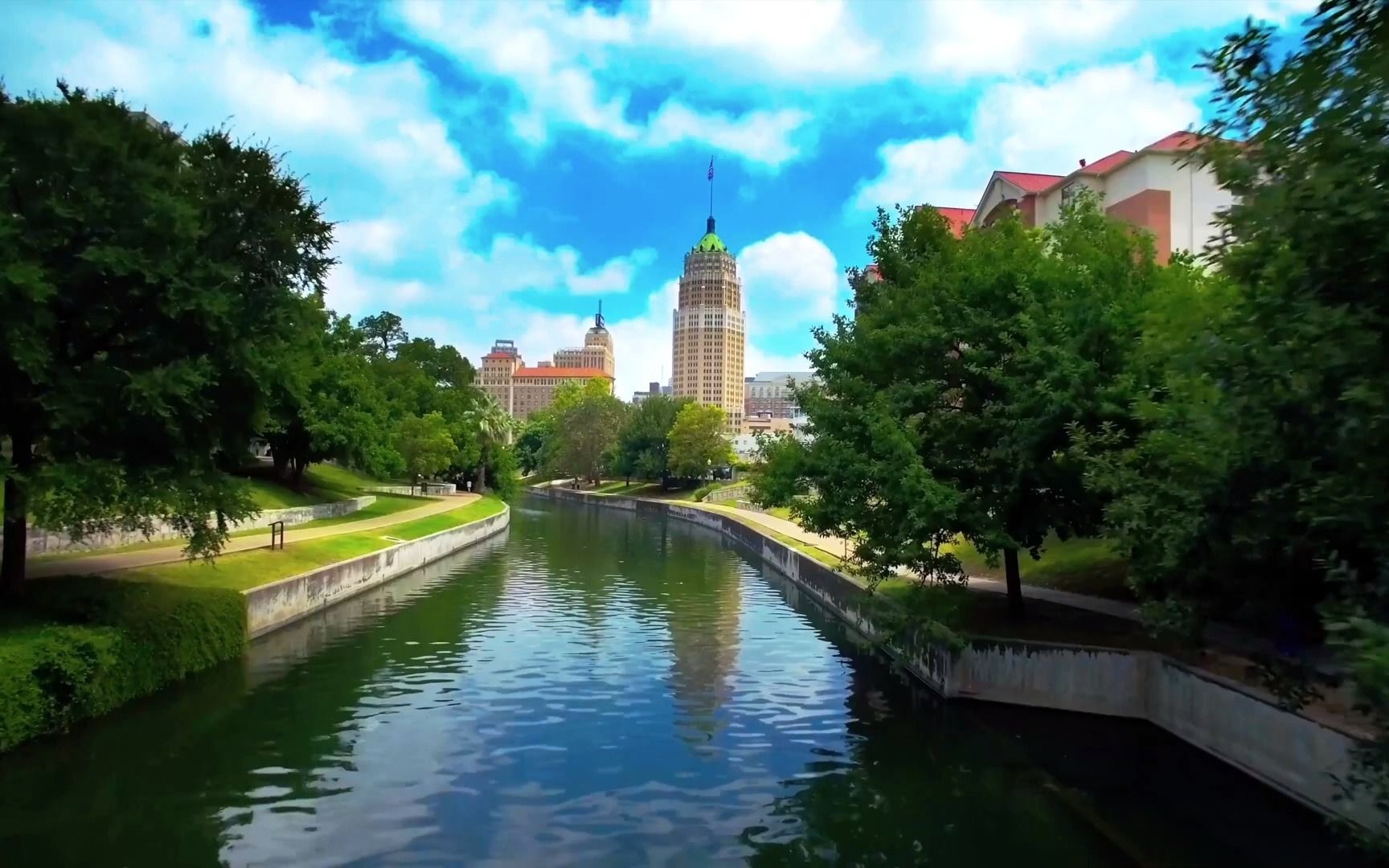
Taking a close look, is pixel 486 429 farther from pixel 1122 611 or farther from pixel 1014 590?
pixel 1122 611

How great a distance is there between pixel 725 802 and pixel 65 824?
848 cm

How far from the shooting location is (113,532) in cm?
2747

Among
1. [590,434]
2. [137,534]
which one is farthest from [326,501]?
[590,434]

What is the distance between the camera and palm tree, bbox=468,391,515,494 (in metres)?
81.3

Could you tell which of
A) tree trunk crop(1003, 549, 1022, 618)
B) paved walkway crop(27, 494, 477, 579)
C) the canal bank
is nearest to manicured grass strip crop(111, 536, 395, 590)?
the canal bank

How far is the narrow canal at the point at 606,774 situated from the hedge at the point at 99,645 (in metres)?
0.45

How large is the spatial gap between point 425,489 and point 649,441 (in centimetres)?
3523

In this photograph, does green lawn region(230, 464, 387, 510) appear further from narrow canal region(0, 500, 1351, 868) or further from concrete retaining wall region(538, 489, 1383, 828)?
concrete retaining wall region(538, 489, 1383, 828)

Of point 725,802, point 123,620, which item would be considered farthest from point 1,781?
point 725,802

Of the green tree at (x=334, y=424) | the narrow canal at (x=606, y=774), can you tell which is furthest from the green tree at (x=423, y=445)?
the narrow canal at (x=606, y=774)

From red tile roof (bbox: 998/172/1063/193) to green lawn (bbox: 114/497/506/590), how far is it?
31.2 m

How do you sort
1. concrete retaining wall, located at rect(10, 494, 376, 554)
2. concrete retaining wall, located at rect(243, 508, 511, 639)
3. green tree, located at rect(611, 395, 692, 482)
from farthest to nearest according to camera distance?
green tree, located at rect(611, 395, 692, 482)
concrete retaining wall, located at rect(10, 494, 376, 554)
concrete retaining wall, located at rect(243, 508, 511, 639)

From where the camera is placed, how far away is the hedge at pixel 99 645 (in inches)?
567

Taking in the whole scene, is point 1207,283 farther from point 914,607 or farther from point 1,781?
point 1,781
